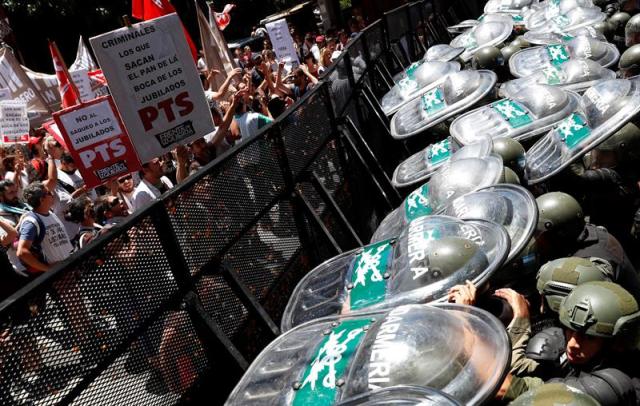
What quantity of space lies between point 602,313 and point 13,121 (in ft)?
24.0

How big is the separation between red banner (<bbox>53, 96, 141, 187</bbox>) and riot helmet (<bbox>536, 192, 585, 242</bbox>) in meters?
3.68

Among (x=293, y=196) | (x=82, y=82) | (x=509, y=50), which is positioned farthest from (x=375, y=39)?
(x=293, y=196)

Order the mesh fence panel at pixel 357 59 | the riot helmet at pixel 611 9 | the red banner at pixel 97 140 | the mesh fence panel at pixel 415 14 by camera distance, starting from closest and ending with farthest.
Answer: the red banner at pixel 97 140, the mesh fence panel at pixel 357 59, the riot helmet at pixel 611 9, the mesh fence panel at pixel 415 14

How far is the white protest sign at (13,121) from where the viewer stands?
802 cm

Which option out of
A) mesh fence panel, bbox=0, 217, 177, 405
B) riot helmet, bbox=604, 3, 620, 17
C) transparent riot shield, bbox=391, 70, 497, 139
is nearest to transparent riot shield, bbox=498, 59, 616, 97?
transparent riot shield, bbox=391, 70, 497, 139

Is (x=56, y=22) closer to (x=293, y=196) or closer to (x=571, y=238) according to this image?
(x=293, y=196)

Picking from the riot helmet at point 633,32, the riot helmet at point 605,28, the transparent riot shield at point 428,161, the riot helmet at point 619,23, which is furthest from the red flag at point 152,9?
the riot helmet at point 619,23

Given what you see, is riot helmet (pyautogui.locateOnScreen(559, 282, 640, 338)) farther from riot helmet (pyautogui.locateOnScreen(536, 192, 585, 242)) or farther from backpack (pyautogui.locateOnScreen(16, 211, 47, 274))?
backpack (pyautogui.locateOnScreen(16, 211, 47, 274))

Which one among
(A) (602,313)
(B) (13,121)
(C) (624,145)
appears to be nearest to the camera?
(A) (602,313)

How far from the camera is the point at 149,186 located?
611 cm

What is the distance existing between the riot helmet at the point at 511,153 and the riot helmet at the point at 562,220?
95cm

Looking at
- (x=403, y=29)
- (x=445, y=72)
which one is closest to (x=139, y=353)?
(x=445, y=72)

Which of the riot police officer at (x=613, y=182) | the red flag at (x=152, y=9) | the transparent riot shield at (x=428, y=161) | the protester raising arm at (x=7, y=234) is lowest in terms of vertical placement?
the riot police officer at (x=613, y=182)

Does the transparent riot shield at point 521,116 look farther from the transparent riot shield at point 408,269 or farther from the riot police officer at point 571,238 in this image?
the transparent riot shield at point 408,269
